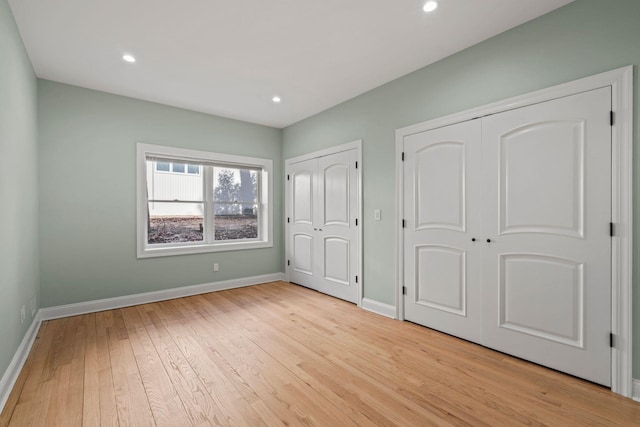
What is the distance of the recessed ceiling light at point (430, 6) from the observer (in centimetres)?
208

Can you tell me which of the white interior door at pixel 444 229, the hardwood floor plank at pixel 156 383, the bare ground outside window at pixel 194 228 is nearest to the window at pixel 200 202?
the bare ground outside window at pixel 194 228

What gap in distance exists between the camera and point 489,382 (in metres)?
2.05

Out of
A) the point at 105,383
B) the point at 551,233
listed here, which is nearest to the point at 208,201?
the point at 105,383

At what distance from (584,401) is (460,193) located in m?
1.69

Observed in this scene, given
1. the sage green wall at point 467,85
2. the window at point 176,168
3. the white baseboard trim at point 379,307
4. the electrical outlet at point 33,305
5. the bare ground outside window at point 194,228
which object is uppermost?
the sage green wall at point 467,85

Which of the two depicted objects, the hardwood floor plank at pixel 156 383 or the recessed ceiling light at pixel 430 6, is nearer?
the hardwood floor plank at pixel 156 383

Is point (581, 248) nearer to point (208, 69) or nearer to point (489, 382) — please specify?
point (489, 382)

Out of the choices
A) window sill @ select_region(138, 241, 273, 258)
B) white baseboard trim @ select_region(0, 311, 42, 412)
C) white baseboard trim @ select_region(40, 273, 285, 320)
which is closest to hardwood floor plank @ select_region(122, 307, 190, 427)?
white baseboard trim @ select_region(0, 311, 42, 412)

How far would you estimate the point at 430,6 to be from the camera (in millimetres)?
2117

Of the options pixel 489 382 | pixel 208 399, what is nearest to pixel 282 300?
pixel 208 399

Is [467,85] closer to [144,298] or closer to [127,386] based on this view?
[127,386]

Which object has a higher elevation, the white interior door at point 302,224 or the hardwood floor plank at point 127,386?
the white interior door at point 302,224

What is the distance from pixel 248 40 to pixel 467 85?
6.69 feet

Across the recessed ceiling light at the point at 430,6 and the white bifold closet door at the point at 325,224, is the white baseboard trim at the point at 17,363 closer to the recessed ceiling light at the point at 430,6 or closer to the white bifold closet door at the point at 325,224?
the white bifold closet door at the point at 325,224
